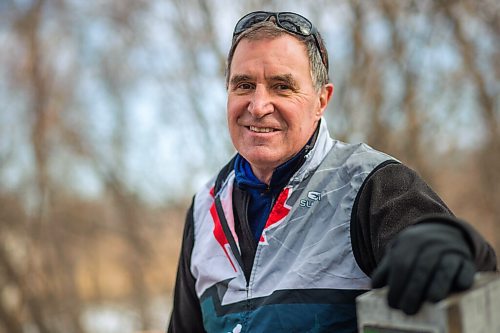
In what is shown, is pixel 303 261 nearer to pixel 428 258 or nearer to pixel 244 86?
pixel 244 86

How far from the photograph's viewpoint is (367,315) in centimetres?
106

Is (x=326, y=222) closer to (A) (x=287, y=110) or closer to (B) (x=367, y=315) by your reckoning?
(A) (x=287, y=110)

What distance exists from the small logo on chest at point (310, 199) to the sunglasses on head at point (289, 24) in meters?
0.47

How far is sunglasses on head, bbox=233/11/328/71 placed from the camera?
1.89 m

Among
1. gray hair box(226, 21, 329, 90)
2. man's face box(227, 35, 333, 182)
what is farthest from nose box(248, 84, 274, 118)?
gray hair box(226, 21, 329, 90)

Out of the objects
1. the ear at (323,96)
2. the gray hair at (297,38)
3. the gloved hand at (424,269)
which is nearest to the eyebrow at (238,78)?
the gray hair at (297,38)

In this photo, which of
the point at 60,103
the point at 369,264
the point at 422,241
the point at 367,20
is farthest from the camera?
the point at 60,103

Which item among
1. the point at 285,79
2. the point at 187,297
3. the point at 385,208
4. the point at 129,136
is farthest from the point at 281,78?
the point at 129,136

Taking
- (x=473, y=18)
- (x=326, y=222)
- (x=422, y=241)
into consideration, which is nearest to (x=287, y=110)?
(x=326, y=222)

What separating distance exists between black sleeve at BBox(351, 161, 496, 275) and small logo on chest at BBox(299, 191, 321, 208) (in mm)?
141

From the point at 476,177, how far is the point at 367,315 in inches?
250

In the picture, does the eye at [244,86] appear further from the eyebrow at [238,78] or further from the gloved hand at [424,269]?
the gloved hand at [424,269]

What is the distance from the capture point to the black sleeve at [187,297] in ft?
7.18

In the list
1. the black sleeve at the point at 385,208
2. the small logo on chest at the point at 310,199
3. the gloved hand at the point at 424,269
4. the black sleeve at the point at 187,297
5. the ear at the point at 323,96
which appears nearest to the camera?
the gloved hand at the point at 424,269
